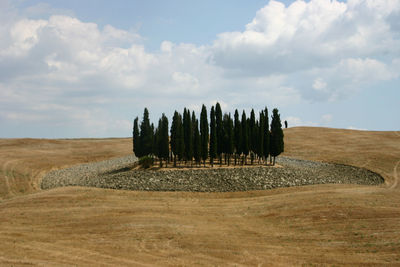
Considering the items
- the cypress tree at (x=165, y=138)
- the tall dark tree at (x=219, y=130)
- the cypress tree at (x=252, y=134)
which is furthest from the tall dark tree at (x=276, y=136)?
the cypress tree at (x=165, y=138)

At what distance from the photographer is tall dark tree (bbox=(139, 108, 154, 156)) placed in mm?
63906

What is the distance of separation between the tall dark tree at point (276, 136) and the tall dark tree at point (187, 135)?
1688cm

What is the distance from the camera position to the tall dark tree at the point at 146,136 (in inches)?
2516

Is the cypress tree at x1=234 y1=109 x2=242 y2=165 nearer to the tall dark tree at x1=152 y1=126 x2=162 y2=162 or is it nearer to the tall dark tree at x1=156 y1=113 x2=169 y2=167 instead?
the tall dark tree at x1=156 y1=113 x2=169 y2=167

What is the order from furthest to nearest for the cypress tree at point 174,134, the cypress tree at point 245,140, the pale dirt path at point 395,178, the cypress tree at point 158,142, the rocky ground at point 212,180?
the cypress tree at point 245,140, the cypress tree at point 174,134, the cypress tree at point 158,142, the pale dirt path at point 395,178, the rocky ground at point 212,180

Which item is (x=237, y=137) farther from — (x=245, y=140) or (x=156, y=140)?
(x=156, y=140)

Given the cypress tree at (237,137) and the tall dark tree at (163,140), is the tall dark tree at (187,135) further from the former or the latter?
the cypress tree at (237,137)

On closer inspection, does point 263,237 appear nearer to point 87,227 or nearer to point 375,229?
point 375,229

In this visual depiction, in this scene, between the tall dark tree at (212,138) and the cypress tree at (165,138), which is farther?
the tall dark tree at (212,138)

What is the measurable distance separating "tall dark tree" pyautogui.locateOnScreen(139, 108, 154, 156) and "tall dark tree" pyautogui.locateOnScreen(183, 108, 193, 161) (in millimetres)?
8691

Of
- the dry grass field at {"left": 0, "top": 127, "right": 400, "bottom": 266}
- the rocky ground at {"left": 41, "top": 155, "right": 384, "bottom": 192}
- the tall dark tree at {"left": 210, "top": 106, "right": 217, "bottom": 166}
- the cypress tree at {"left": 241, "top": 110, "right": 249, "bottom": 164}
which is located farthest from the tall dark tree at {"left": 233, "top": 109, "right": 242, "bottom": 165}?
the dry grass field at {"left": 0, "top": 127, "right": 400, "bottom": 266}

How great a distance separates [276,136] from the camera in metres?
63.2

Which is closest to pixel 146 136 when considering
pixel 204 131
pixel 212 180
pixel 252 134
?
pixel 204 131

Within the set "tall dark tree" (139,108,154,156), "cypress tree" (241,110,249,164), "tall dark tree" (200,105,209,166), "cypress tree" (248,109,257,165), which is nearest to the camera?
"tall dark tree" (200,105,209,166)
